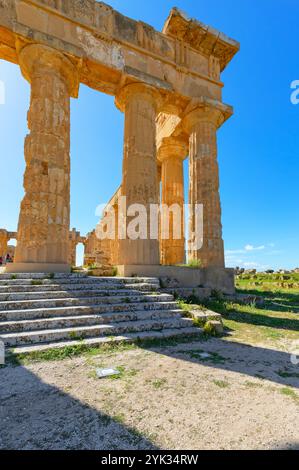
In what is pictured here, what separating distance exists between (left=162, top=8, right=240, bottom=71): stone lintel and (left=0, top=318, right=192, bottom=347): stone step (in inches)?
443

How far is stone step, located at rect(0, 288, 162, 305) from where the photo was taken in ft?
14.8

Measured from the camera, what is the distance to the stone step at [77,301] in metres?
4.25

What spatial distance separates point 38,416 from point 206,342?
2797 mm

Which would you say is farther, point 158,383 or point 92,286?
point 92,286

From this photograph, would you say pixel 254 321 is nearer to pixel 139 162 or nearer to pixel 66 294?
pixel 66 294

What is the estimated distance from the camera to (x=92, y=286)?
18.2ft

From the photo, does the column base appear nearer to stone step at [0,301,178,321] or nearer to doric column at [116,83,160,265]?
doric column at [116,83,160,265]

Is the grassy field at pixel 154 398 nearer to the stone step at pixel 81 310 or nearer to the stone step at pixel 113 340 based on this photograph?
the stone step at pixel 113 340

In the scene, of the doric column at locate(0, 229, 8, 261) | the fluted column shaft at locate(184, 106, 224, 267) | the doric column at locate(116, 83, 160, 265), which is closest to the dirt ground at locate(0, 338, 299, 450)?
the doric column at locate(116, 83, 160, 265)

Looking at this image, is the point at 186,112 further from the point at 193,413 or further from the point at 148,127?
the point at 193,413

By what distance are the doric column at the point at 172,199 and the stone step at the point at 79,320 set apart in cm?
730

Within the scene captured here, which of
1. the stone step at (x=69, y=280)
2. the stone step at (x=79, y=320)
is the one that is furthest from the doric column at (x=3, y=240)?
the stone step at (x=79, y=320)
